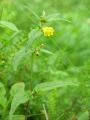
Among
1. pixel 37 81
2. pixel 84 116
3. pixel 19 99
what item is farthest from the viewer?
pixel 37 81

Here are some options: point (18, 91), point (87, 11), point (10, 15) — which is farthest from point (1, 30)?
point (87, 11)

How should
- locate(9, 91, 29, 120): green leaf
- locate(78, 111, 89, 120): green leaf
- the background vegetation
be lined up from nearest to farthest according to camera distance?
locate(9, 91, 29, 120): green leaf < the background vegetation < locate(78, 111, 89, 120): green leaf

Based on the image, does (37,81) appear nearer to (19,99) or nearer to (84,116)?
(84,116)

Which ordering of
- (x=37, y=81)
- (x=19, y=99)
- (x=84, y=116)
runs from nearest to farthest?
(x=19, y=99) → (x=84, y=116) → (x=37, y=81)

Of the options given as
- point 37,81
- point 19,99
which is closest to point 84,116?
point 19,99

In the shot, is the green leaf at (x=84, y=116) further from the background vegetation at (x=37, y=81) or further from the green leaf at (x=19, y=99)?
the green leaf at (x=19, y=99)

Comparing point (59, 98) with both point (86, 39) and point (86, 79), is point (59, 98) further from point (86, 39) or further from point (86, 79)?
point (86, 39)

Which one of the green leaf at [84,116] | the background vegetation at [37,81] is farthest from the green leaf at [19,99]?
the green leaf at [84,116]

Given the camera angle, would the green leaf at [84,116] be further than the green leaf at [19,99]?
Yes

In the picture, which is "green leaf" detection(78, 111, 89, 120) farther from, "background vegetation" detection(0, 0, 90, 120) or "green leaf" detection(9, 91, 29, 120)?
"green leaf" detection(9, 91, 29, 120)

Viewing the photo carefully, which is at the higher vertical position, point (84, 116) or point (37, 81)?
point (37, 81)

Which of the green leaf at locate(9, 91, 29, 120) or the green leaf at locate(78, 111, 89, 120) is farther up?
the green leaf at locate(9, 91, 29, 120)

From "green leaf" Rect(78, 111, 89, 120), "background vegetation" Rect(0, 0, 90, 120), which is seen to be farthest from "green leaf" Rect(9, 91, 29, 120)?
"green leaf" Rect(78, 111, 89, 120)
